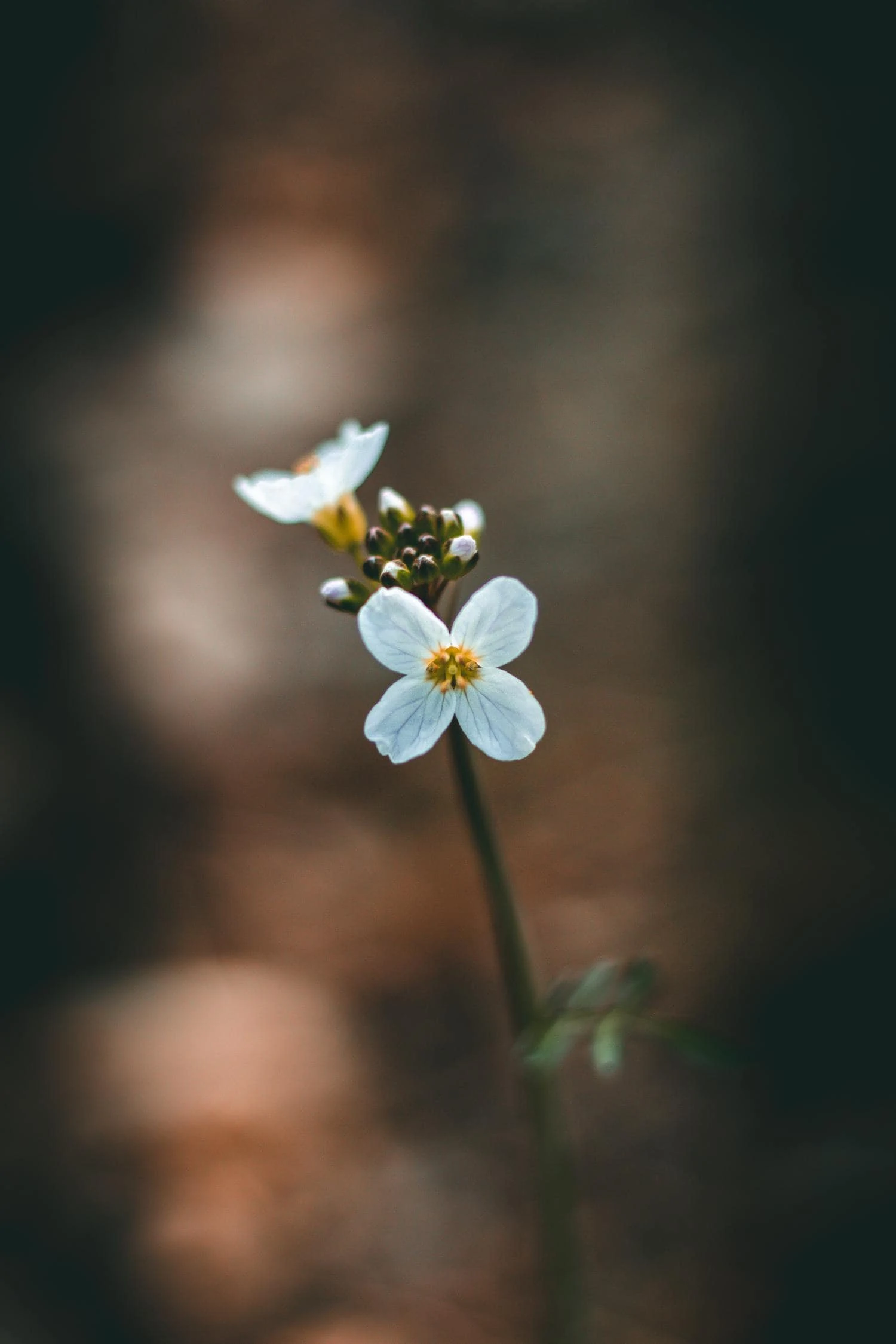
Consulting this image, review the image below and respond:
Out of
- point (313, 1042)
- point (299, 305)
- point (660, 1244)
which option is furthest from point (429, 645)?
point (299, 305)

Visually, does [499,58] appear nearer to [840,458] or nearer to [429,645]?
[840,458]

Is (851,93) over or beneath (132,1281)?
over

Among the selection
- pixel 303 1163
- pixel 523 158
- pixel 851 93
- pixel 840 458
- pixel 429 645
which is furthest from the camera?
pixel 523 158

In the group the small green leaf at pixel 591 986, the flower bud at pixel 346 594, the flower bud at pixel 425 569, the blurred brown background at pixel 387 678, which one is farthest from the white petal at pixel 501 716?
the blurred brown background at pixel 387 678

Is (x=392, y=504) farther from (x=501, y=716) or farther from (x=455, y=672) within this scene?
(x=501, y=716)

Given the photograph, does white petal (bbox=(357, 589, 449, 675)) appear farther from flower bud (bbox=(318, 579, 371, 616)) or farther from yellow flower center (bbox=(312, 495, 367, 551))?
yellow flower center (bbox=(312, 495, 367, 551))

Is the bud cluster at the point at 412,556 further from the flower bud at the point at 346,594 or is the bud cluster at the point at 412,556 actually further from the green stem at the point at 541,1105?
the green stem at the point at 541,1105
